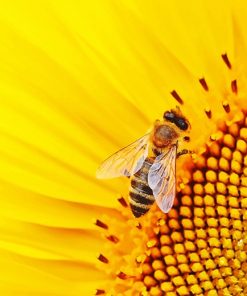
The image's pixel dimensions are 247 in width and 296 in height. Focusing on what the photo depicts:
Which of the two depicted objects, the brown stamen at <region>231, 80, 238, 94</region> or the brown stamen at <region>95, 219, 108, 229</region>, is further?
the brown stamen at <region>95, 219, 108, 229</region>

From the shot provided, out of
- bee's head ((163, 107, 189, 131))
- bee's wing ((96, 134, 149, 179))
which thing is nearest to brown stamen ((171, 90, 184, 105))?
bee's head ((163, 107, 189, 131))

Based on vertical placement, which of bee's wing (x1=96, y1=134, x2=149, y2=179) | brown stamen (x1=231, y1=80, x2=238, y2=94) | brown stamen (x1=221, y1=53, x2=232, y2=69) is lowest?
bee's wing (x1=96, y1=134, x2=149, y2=179)

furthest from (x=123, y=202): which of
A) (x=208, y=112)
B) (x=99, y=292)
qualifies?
(x=208, y=112)

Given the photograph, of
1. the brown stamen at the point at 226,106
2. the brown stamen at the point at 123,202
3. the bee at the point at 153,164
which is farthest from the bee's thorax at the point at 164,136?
the brown stamen at the point at 123,202

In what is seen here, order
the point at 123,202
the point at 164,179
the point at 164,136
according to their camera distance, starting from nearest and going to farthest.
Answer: the point at 164,179 < the point at 164,136 < the point at 123,202

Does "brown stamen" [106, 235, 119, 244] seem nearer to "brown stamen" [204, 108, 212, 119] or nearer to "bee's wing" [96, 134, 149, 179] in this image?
"bee's wing" [96, 134, 149, 179]

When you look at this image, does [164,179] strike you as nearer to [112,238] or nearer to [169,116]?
[169,116]

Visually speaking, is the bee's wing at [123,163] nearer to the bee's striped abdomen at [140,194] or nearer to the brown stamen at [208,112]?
the bee's striped abdomen at [140,194]
